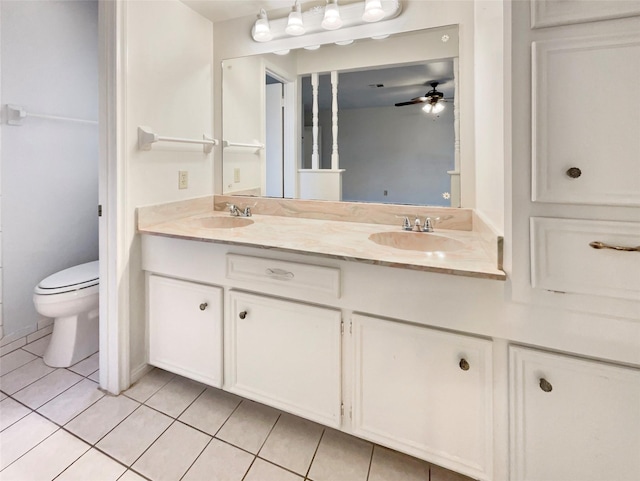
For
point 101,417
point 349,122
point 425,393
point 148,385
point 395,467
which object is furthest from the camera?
point 349,122

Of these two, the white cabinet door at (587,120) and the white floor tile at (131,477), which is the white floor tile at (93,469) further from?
the white cabinet door at (587,120)

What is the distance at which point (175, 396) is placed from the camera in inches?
62.6

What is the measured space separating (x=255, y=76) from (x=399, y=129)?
97 centimetres

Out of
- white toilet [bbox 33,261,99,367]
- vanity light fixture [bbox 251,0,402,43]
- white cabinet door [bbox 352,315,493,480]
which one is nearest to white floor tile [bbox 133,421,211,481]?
white cabinet door [bbox 352,315,493,480]

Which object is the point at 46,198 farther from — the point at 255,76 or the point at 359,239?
the point at 359,239

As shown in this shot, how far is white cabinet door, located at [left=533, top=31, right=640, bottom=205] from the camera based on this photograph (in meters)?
0.78

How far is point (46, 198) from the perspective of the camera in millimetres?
2146

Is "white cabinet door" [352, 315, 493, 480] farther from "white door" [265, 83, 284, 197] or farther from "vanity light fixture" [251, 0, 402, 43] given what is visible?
"vanity light fixture" [251, 0, 402, 43]

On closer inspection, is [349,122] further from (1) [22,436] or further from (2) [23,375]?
(2) [23,375]

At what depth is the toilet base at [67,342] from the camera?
182cm

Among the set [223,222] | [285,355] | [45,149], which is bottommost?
[285,355]

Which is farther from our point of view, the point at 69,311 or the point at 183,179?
the point at 183,179

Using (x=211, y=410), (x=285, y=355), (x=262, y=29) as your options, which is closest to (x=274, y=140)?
(x=262, y=29)

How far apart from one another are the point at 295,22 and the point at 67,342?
215 cm
